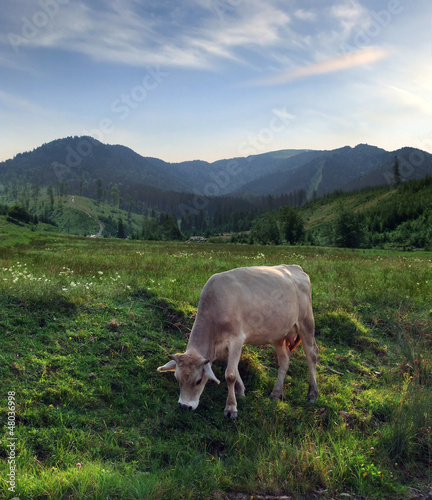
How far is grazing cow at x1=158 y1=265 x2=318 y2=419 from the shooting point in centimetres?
561

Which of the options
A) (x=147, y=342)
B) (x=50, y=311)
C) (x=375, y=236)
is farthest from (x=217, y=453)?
(x=375, y=236)

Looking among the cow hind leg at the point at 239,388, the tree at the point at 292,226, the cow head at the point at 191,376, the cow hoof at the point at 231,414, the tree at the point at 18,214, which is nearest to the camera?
the cow head at the point at 191,376

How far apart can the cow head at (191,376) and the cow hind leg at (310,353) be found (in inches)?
103

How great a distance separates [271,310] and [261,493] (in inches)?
123

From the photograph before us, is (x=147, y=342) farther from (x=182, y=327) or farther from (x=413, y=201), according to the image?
(x=413, y=201)

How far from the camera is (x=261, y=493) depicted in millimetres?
4328

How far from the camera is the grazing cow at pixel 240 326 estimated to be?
18.4ft

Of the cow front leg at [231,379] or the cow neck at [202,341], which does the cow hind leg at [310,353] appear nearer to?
the cow front leg at [231,379]

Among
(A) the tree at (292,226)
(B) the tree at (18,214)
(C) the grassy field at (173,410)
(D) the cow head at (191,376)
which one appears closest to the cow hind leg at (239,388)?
(C) the grassy field at (173,410)

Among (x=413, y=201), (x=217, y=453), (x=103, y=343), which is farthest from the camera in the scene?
(x=413, y=201)

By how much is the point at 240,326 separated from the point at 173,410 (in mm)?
1866

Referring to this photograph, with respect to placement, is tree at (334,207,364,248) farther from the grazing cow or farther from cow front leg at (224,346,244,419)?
cow front leg at (224,346,244,419)

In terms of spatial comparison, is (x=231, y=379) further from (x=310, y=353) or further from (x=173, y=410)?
(x=310, y=353)

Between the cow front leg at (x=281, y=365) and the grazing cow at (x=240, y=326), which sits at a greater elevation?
the grazing cow at (x=240, y=326)
